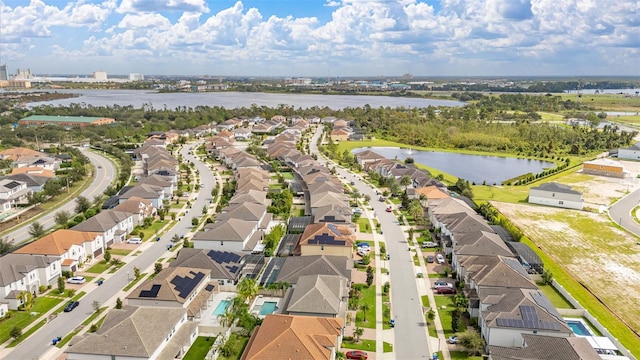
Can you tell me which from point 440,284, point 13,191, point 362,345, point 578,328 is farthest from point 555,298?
point 13,191

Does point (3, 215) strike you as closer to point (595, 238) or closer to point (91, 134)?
point (91, 134)

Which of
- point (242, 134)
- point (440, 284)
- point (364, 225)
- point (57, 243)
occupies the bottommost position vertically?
point (440, 284)

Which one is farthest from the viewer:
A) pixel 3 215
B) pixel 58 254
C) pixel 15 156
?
pixel 15 156

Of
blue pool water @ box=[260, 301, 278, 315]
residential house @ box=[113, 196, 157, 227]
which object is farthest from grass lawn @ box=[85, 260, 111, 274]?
blue pool water @ box=[260, 301, 278, 315]

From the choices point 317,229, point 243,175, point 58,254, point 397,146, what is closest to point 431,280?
point 317,229

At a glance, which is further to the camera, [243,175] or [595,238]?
[243,175]

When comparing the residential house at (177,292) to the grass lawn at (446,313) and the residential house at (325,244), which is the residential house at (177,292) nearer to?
the residential house at (325,244)

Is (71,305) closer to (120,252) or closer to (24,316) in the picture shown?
(24,316)
